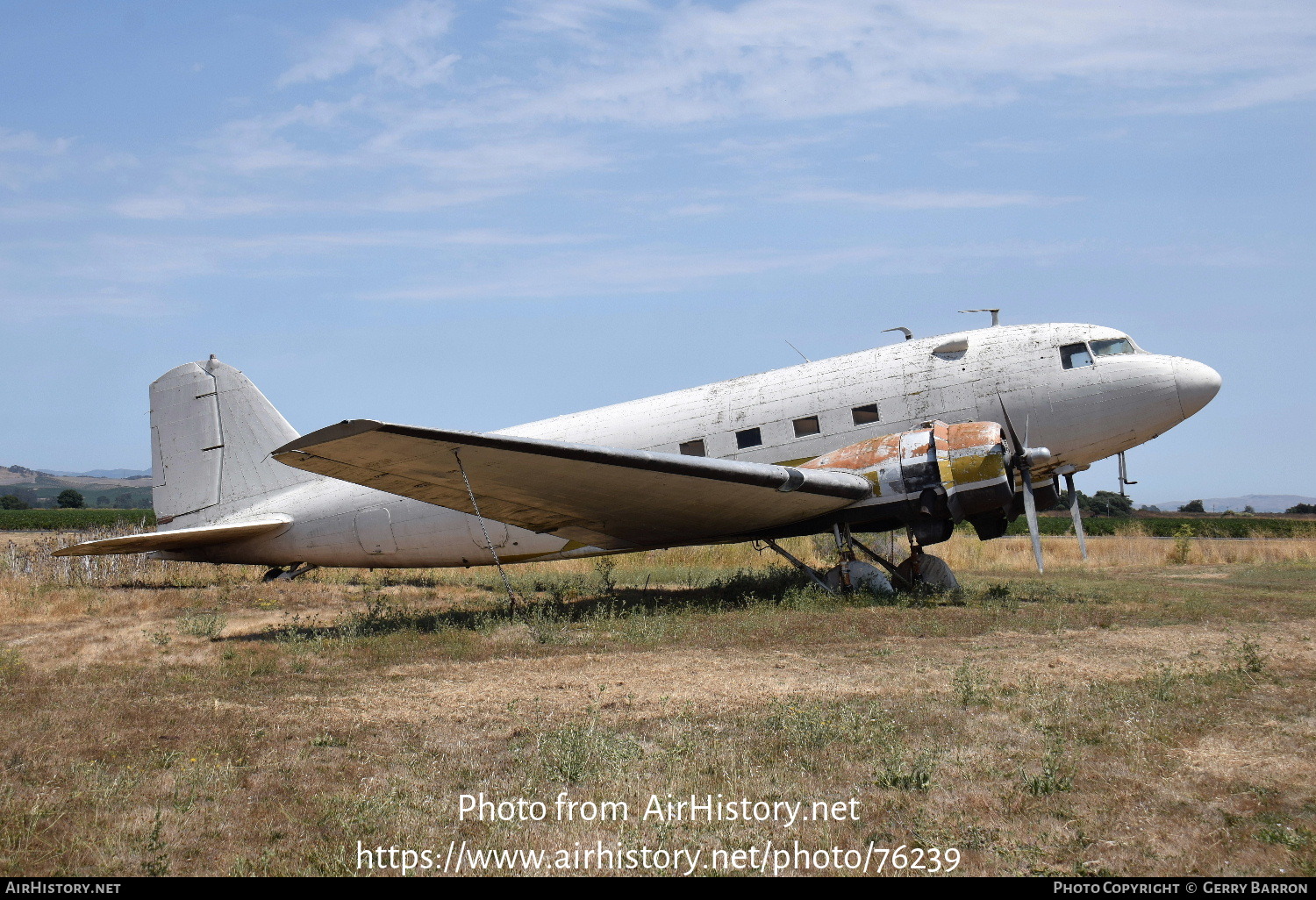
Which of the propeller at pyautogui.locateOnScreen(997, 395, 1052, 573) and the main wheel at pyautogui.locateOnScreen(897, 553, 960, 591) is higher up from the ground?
the propeller at pyautogui.locateOnScreen(997, 395, 1052, 573)

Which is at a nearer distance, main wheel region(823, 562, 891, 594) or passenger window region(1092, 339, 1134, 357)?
main wheel region(823, 562, 891, 594)

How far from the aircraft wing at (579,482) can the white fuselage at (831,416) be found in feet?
4.68

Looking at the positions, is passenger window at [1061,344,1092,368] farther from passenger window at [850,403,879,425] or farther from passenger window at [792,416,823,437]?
passenger window at [792,416,823,437]

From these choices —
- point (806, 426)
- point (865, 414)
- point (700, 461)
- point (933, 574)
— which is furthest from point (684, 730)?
point (933, 574)

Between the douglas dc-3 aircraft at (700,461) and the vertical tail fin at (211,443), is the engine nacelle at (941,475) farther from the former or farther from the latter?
the vertical tail fin at (211,443)

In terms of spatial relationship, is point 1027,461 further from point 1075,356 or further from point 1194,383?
point 1194,383

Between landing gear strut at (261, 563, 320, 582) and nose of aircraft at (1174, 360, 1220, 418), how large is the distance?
51.4 feet

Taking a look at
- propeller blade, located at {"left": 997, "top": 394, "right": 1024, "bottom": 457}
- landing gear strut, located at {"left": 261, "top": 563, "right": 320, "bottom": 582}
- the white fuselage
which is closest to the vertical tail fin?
the white fuselage

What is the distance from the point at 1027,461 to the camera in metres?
13.5

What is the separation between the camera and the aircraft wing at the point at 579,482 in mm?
10438

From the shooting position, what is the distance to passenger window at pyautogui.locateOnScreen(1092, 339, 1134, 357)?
1426 cm

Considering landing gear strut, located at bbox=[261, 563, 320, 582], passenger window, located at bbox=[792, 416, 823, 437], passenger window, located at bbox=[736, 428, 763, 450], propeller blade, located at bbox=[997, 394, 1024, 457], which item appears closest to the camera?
propeller blade, located at bbox=[997, 394, 1024, 457]

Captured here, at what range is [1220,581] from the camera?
18828 millimetres

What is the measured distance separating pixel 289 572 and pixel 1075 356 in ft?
50.3
